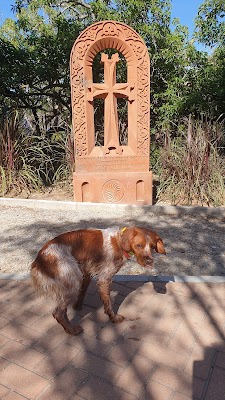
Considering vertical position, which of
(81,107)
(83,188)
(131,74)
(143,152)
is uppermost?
(131,74)

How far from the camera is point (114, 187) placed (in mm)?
5996

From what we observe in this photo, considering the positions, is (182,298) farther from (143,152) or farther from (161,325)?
(143,152)

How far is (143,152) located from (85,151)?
1.15 m

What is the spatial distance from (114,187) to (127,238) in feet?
12.7

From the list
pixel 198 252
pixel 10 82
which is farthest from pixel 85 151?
pixel 10 82

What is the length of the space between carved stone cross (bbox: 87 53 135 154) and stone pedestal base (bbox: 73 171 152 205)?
1.76ft

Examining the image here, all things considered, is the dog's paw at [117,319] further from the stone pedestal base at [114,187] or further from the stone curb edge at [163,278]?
the stone pedestal base at [114,187]

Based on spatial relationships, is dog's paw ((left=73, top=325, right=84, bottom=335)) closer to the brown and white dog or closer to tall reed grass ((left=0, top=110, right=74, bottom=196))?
the brown and white dog

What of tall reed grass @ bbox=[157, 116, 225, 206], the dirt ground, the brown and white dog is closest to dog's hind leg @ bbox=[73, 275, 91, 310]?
the brown and white dog

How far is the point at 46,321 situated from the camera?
8.22 ft

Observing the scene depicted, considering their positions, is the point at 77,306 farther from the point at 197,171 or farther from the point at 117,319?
the point at 197,171

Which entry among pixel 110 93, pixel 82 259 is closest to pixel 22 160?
pixel 110 93

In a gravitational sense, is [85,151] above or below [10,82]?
below

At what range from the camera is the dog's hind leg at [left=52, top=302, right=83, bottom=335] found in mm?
2193
